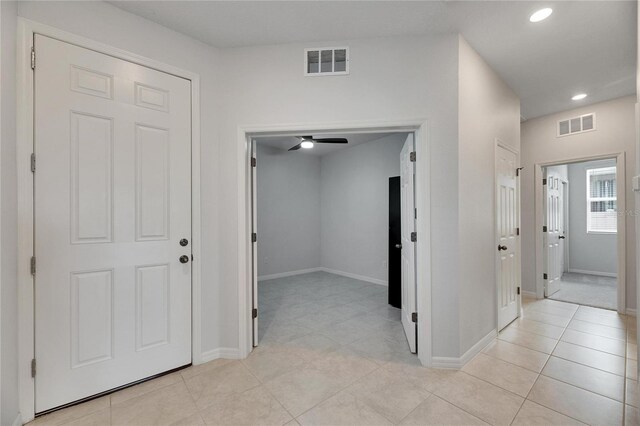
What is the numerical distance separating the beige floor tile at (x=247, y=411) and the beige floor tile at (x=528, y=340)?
2.43m

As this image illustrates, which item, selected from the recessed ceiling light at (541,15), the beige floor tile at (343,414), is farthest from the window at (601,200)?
the beige floor tile at (343,414)

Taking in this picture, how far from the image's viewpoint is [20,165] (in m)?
1.67

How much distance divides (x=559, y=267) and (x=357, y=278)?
352 cm

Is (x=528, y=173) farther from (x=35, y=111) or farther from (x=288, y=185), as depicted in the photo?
(x=35, y=111)

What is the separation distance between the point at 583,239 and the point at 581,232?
0.51 feet

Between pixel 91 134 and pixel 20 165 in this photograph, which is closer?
pixel 20 165

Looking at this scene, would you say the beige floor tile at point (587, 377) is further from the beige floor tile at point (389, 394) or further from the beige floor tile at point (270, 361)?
the beige floor tile at point (270, 361)

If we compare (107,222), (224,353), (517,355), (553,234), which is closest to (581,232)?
(553,234)

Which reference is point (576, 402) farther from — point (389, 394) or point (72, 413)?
point (72, 413)

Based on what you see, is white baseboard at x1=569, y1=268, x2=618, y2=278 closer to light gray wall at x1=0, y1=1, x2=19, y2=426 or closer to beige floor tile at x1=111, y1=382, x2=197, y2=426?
beige floor tile at x1=111, y1=382, x2=197, y2=426

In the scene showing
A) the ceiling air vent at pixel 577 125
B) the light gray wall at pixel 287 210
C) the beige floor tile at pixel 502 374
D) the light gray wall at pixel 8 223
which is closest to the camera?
the light gray wall at pixel 8 223

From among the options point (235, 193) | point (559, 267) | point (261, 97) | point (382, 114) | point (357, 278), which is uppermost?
point (261, 97)

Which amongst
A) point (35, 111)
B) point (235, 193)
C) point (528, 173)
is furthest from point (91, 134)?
point (528, 173)

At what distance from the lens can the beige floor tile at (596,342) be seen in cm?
255
